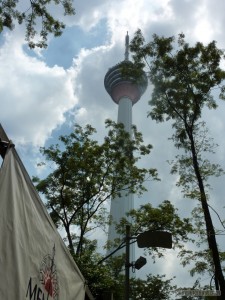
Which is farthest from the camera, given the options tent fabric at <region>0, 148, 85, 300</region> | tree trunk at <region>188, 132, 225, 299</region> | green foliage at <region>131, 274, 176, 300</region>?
green foliage at <region>131, 274, 176, 300</region>

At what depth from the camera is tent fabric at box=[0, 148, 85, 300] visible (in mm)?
2066

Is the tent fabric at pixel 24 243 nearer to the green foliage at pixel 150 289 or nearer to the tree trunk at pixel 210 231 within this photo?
the tree trunk at pixel 210 231

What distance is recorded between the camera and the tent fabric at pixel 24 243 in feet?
6.78

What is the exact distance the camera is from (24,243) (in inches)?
88.7

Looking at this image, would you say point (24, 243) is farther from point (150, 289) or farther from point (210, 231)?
point (150, 289)

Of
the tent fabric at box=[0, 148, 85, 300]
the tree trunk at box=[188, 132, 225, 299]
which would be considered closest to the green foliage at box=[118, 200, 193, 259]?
the tree trunk at box=[188, 132, 225, 299]

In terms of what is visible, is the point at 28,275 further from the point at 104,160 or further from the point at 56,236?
the point at 104,160

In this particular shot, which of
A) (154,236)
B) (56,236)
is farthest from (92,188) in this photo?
(56,236)

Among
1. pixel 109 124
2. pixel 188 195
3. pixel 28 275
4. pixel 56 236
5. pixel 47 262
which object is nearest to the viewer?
pixel 28 275

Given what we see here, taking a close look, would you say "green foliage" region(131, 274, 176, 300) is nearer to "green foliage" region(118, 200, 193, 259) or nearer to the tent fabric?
"green foliage" region(118, 200, 193, 259)

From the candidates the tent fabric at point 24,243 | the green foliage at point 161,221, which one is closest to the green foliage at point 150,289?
the green foliage at point 161,221

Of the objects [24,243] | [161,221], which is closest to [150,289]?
[161,221]

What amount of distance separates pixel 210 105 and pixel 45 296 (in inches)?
471

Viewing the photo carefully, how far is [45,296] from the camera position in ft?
8.33
